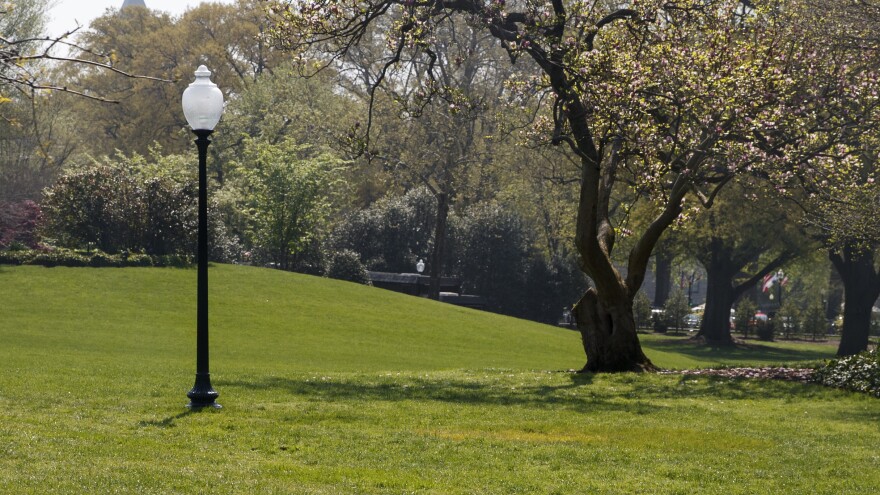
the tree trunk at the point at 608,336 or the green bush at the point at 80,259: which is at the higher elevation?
the green bush at the point at 80,259

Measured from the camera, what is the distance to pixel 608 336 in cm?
2098

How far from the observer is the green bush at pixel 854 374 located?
57.3ft

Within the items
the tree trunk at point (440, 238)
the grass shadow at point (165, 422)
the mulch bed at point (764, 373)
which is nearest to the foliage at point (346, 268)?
the tree trunk at point (440, 238)

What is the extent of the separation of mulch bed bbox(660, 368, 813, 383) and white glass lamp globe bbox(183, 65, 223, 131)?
37.1 ft

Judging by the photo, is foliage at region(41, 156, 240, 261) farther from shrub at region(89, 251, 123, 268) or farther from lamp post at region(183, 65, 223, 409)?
lamp post at region(183, 65, 223, 409)

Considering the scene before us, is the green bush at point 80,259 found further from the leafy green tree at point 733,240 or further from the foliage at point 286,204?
the leafy green tree at point 733,240

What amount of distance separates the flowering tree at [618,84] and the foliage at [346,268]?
25460 millimetres

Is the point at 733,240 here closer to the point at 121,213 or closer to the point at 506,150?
the point at 506,150

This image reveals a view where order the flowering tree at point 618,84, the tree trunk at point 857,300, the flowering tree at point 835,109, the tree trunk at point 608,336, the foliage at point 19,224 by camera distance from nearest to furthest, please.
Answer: the flowering tree at point 618,84 → the tree trunk at point 608,336 → the flowering tree at point 835,109 → the tree trunk at point 857,300 → the foliage at point 19,224

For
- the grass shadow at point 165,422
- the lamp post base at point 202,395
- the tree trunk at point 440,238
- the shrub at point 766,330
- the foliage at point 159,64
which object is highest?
the foliage at point 159,64

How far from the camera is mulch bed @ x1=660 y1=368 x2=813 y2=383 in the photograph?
1994 cm

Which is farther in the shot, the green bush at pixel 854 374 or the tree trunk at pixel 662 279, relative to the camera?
the tree trunk at pixel 662 279

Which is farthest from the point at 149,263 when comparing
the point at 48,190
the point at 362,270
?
the point at 362,270

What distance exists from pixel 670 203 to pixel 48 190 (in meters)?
27.3
